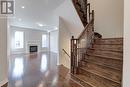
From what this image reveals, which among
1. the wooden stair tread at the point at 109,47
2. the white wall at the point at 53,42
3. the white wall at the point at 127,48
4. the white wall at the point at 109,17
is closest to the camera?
the white wall at the point at 127,48

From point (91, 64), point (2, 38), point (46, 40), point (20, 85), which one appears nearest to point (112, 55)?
point (91, 64)

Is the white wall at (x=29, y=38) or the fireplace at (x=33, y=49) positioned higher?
the white wall at (x=29, y=38)

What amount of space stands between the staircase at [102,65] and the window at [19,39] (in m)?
9.49

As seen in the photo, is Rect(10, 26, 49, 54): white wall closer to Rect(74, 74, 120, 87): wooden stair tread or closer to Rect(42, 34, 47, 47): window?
Rect(42, 34, 47, 47): window

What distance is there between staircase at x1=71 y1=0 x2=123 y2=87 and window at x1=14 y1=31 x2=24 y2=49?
8962 millimetres

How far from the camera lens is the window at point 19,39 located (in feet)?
40.9

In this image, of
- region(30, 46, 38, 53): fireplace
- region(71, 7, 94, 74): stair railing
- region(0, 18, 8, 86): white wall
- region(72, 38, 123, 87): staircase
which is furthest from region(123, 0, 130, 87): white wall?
region(30, 46, 38, 53): fireplace

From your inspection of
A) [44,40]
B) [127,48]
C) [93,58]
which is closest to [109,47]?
[93,58]

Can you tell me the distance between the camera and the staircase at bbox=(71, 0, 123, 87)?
3.27 m

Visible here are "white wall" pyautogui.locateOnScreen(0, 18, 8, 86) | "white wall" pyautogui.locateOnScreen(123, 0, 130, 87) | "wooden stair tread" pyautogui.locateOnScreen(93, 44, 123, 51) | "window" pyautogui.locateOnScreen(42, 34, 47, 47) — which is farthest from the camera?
"window" pyautogui.locateOnScreen(42, 34, 47, 47)

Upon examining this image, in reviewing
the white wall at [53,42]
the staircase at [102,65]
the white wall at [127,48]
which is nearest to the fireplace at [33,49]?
the white wall at [53,42]

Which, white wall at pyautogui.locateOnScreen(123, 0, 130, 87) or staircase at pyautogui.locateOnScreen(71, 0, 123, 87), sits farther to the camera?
staircase at pyautogui.locateOnScreen(71, 0, 123, 87)

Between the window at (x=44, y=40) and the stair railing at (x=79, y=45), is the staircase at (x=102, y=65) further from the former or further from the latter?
the window at (x=44, y=40)

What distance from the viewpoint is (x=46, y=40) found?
15.6 m
